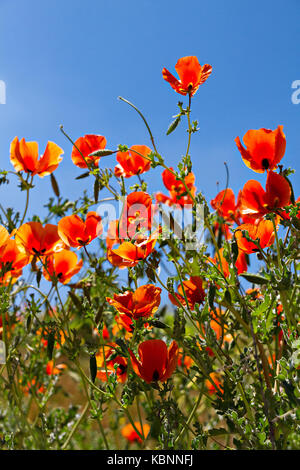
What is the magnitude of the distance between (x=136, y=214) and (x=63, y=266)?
0.37 m

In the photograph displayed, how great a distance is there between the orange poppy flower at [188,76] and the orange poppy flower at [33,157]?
1.67 ft

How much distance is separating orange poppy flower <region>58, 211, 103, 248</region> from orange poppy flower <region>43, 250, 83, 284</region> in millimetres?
142

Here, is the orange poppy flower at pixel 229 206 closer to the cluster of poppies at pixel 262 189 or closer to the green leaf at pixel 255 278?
the cluster of poppies at pixel 262 189

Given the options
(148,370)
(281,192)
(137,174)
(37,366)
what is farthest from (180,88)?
(37,366)

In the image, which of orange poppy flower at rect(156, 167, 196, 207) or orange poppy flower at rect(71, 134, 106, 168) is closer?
orange poppy flower at rect(71, 134, 106, 168)

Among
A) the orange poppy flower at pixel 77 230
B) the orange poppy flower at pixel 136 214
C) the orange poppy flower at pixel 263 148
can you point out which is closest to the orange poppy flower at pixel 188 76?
the orange poppy flower at pixel 263 148

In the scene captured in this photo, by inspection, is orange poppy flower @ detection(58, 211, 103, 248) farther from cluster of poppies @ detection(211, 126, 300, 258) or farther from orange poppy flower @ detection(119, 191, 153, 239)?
cluster of poppies @ detection(211, 126, 300, 258)

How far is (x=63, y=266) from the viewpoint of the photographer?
144cm

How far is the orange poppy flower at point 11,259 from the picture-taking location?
1.35 metres

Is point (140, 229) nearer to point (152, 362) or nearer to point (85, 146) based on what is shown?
point (152, 362)

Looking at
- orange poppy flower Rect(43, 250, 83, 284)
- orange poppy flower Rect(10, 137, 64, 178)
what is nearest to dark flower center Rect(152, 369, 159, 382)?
orange poppy flower Rect(43, 250, 83, 284)

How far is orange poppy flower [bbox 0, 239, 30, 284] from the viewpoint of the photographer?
1.35 metres

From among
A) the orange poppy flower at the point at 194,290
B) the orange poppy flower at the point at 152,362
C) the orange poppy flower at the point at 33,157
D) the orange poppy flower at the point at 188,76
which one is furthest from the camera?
the orange poppy flower at the point at 33,157
